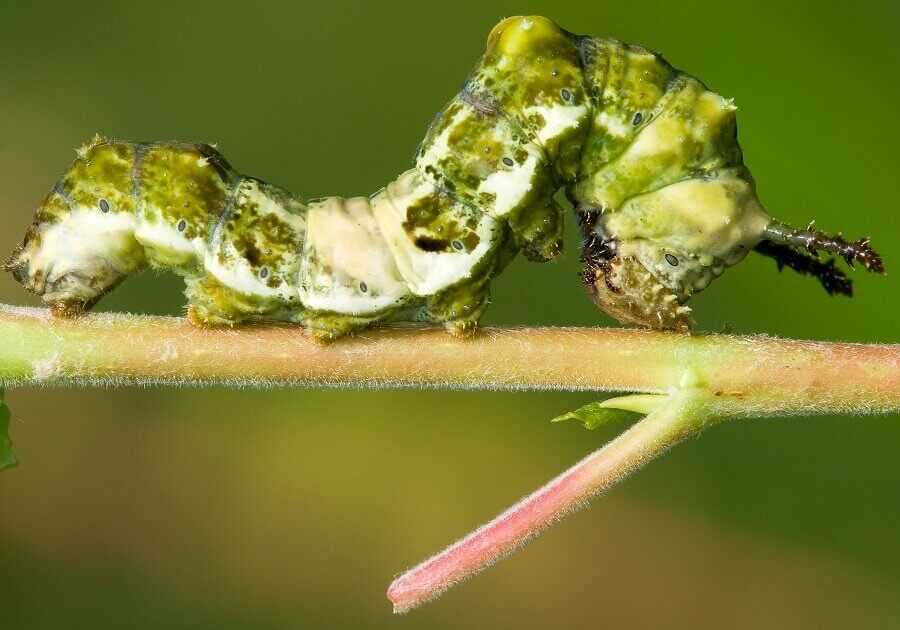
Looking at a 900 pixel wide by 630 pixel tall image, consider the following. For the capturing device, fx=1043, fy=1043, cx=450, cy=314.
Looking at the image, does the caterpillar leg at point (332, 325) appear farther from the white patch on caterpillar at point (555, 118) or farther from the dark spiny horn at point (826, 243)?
the dark spiny horn at point (826, 243)

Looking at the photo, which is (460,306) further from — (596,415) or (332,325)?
(596,415)

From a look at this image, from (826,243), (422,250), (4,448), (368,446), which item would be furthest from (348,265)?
(368,446)

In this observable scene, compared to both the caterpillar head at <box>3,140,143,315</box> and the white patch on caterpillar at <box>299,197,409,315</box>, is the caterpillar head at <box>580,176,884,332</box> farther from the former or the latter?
the caterpillar head at <box>3,140,143,315</box>

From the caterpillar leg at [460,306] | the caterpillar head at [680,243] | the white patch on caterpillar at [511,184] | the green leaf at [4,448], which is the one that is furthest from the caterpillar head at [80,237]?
the caterpillar head at [680,243]

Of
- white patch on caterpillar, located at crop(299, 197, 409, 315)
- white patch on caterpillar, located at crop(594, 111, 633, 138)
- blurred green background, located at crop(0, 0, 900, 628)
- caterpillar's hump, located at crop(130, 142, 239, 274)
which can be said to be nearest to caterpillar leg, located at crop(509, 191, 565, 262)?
white patch on caterpillar, located at crop(594, 111, 633, 138)

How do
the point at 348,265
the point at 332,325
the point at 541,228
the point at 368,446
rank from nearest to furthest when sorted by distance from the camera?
the point at 332,325 < the point at 348,265 < the point at 541,228 < the point at 368,446

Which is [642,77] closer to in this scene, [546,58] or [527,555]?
[546,58]
